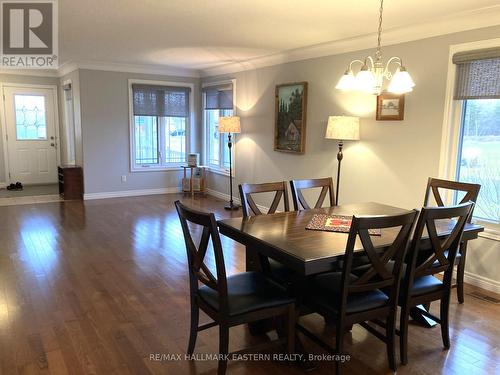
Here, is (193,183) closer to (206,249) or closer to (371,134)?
(371,134)

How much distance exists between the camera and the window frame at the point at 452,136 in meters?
3.50

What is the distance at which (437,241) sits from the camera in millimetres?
2303

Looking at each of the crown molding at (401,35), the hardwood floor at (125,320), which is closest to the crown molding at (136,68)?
the crown molding at (401,35)

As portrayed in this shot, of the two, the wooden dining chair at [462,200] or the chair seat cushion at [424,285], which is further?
the wooden dining chair at [462,200]

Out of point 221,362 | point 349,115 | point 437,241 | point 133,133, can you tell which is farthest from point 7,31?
point 437,241

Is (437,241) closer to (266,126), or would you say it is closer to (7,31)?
(266,126)

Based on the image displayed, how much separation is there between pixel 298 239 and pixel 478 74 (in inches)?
92.6

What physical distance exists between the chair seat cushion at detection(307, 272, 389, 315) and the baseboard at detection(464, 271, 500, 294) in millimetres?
Result: 1758

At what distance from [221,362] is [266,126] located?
4443mm

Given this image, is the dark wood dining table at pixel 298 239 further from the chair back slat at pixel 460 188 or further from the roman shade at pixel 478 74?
the roman shade at pixel 478 74

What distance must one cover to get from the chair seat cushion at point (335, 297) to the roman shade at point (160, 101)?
19.3ft

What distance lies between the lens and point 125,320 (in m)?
2.86

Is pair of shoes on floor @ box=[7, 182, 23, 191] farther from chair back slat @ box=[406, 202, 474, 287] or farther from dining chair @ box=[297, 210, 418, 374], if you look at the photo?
chair back slat @ box=[406, 202, 474, 287]

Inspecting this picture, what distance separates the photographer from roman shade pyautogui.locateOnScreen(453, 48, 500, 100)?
3258 millimetres
